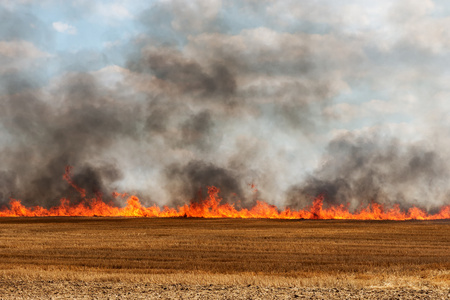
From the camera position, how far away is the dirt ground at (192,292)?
18.1 metres

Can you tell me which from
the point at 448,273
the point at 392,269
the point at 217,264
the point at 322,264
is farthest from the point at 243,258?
the point at 448,273

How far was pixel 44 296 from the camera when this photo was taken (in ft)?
61.7

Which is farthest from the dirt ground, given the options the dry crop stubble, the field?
the dry crop stubble

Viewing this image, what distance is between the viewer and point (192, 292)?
63.0 ft

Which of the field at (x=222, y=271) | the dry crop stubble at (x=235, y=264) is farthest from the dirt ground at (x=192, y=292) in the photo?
the dry crop stubble at (x=235, y=264)

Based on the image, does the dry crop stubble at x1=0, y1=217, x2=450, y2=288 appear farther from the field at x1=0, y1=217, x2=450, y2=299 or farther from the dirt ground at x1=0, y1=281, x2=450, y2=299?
the dirt ground at x1=0, y1=281, x2=450, y2=299

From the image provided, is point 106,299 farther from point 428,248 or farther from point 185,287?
point 428,248

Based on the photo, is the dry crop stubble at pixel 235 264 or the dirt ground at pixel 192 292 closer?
the dirt ground at pixel 192 292

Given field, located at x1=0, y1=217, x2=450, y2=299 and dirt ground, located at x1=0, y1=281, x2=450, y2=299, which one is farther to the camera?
field, located at x1=0, y1=217, x2=450, y2=299

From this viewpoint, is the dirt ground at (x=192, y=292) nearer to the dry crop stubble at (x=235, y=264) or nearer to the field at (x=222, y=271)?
the field at (x=222, y=271)

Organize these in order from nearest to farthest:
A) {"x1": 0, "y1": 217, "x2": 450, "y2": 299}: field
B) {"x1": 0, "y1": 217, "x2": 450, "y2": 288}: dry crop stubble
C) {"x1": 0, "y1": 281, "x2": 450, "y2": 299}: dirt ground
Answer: {"x1": 0, "y1": 281, "x2": 450, "y2": 299}: dirt ground, {"x1": 0, "y1": 217, "x2": 450, "y2": 299}: field, {"x1": 0, "y1": 217, "x2": 450, "y2": 288}: dry crop stubble

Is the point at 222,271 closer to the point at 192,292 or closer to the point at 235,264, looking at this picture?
the point at 235,264

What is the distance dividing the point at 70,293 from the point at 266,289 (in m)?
7.33

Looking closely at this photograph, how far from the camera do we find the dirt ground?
18.1m
